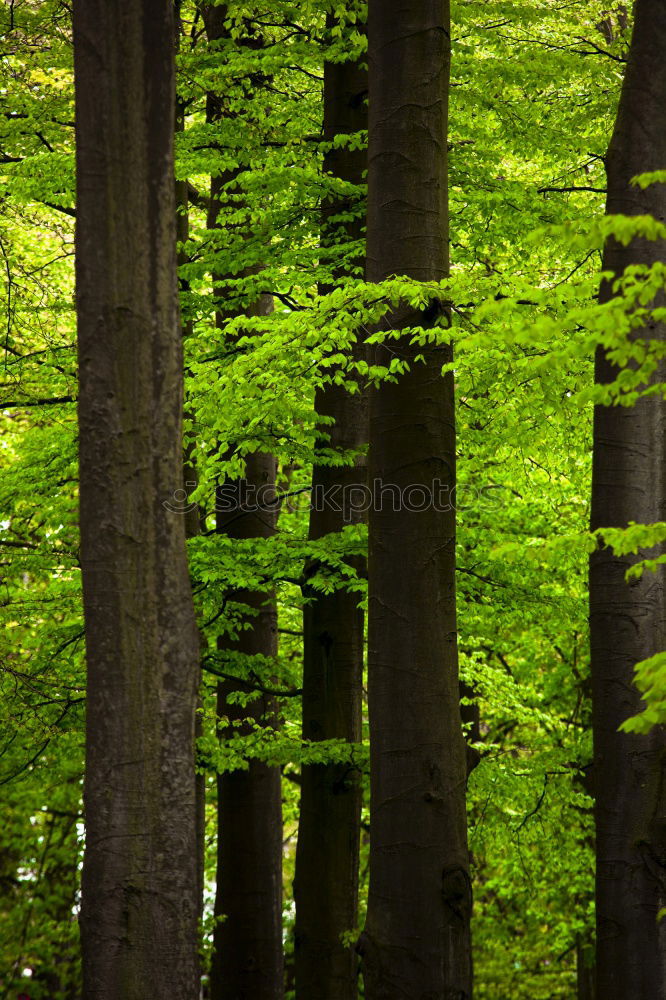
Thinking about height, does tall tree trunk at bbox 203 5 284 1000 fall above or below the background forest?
below

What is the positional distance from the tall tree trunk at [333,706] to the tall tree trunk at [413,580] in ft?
10.3

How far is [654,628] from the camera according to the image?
300 inches

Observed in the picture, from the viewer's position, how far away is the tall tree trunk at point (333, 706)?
10539 millimetres

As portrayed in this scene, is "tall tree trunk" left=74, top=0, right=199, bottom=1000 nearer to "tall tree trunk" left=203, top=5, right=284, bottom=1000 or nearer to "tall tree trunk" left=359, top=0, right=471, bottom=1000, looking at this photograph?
"tall tree trunk" left=359, top=0, right=471, bottom=1000

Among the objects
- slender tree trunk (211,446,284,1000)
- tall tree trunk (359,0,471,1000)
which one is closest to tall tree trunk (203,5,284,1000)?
slender tree trunk (211,446,284,1000)

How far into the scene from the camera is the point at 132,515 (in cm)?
523

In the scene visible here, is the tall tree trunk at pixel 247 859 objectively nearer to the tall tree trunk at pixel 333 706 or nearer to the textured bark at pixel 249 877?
the textured bark at pixel 249 877

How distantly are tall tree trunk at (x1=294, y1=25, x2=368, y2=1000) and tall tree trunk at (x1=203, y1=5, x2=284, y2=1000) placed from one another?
176 centimetres

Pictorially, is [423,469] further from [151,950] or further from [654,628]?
[151,950]

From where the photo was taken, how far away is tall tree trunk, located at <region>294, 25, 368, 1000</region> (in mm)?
10539

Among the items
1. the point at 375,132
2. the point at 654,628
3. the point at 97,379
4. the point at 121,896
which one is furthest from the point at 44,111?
the point at 121,896

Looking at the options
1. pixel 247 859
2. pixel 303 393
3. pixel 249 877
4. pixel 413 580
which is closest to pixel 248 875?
pixel 249 877

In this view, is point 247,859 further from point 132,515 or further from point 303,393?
point 132,515

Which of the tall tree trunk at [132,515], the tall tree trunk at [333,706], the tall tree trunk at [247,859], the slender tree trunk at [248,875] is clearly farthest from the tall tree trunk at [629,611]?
the slender tree trunk at [248,875]
